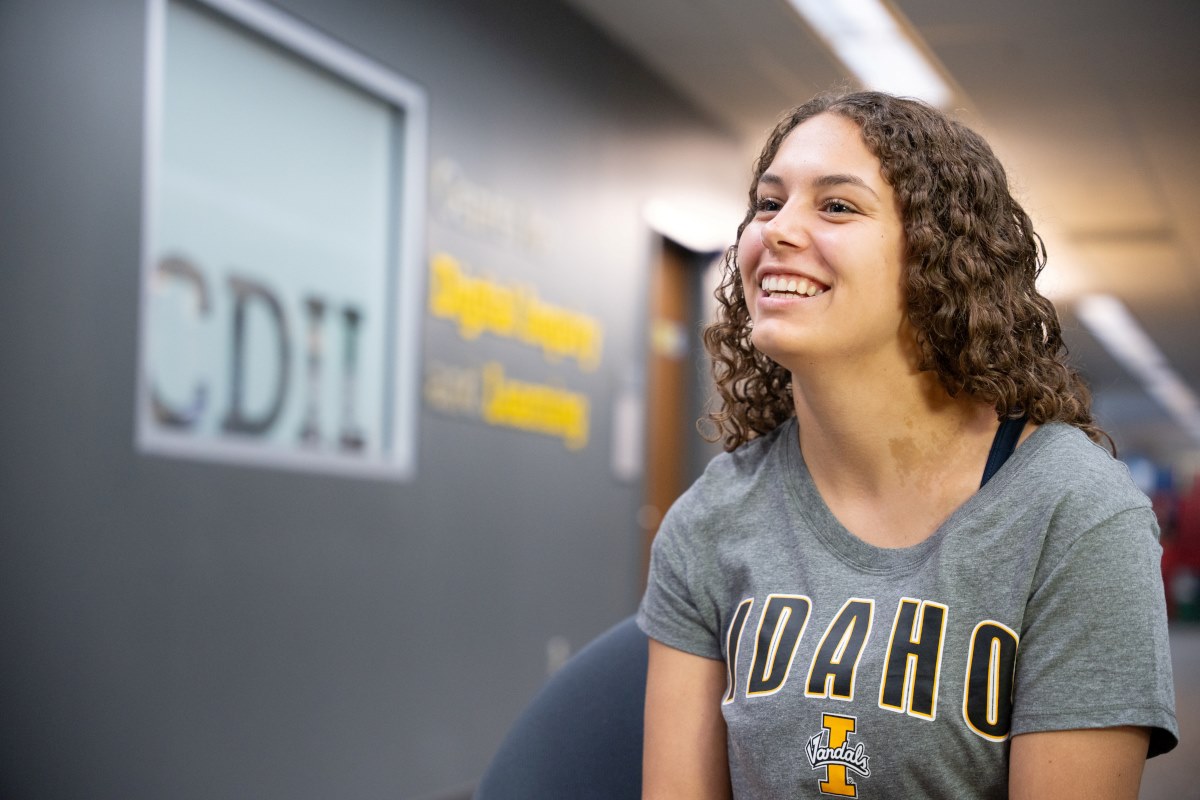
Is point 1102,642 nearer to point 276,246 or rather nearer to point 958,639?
point 958,639

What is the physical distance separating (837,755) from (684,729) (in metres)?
0.21

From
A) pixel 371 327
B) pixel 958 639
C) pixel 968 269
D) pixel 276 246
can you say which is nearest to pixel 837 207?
pixel 968 269

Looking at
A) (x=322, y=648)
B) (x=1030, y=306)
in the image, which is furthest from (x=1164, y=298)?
(x=1030, y=306)

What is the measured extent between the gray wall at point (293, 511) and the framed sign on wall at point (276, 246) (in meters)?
0.08

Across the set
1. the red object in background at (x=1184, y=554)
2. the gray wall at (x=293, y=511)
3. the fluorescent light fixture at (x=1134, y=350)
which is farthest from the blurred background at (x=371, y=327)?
the red object in background at (x=1184, y=554)

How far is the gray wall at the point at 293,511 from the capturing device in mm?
2602

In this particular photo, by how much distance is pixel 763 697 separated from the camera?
122cm

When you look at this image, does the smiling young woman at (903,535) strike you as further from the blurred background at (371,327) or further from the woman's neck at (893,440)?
the blurred background at (371,327)

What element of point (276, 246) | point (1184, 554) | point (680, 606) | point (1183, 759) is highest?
Answer: point (276, 246)

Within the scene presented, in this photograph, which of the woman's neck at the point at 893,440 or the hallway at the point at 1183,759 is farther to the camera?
the hallway at the point at 1183,759

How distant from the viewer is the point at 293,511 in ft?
11.0

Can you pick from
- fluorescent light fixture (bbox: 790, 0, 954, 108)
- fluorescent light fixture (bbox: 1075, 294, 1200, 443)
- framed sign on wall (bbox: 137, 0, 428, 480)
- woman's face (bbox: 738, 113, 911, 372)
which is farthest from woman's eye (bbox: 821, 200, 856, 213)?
fluorescent light fixture (bbox: 1075, 294, 1200, 443)

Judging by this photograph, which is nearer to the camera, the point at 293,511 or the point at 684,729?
the point at 684,729

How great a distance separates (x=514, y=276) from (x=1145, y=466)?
16810mm
